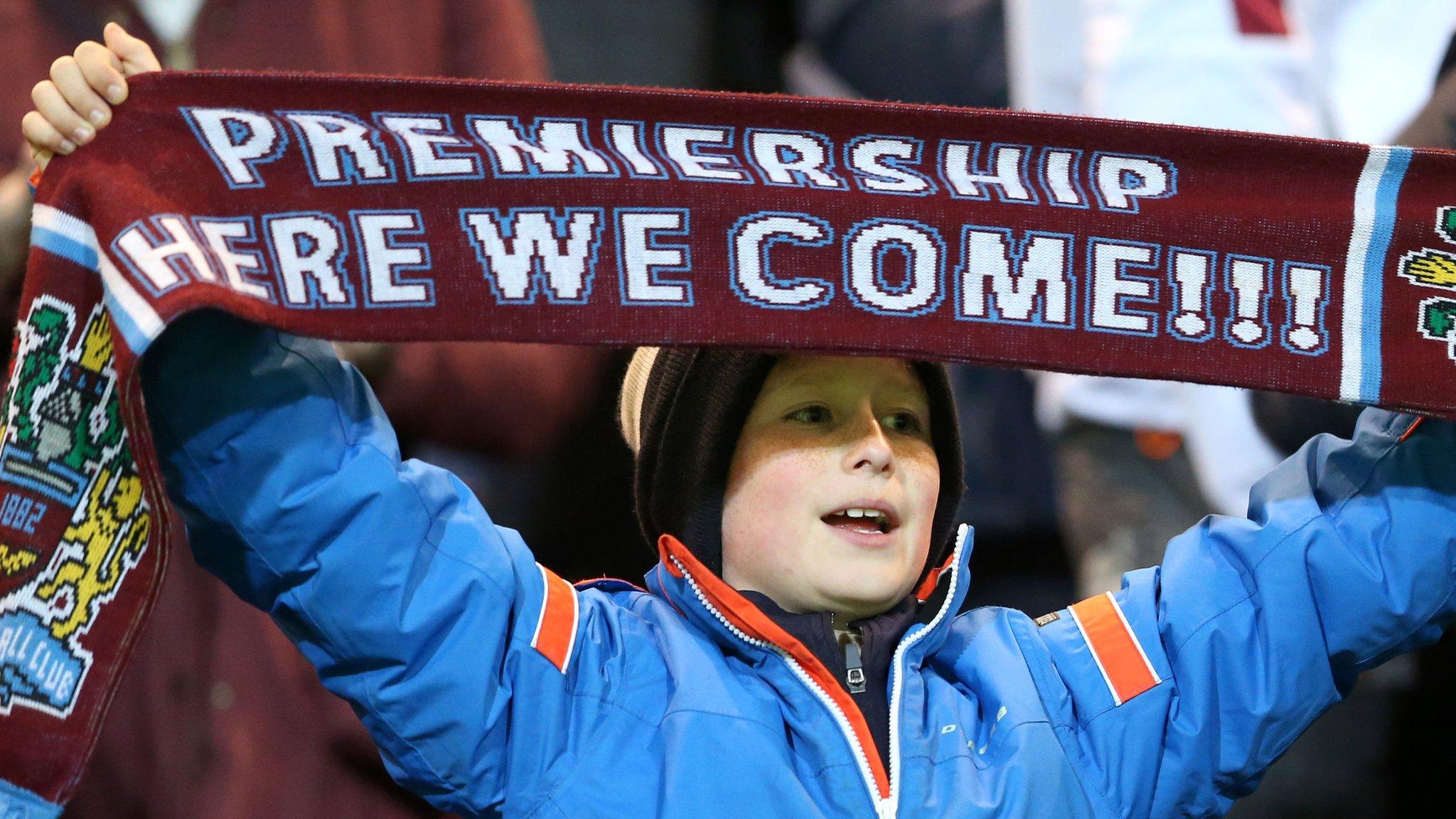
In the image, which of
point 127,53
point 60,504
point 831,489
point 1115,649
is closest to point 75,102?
point 127,53

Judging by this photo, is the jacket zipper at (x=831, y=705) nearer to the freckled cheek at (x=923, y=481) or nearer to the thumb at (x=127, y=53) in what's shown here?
the freckled cheek at (x=923, y=481)

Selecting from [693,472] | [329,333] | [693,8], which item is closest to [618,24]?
[693,8]

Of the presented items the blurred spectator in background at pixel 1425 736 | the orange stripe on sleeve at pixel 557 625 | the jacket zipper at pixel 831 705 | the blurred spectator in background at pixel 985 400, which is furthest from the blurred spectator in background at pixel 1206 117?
the orange stripe on sleeve at pixel 557 625

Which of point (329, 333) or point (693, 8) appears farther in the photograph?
point (693, 8)

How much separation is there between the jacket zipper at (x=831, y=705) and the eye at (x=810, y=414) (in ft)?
0.48

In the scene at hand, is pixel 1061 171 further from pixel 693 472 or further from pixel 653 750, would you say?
pixel 653 750

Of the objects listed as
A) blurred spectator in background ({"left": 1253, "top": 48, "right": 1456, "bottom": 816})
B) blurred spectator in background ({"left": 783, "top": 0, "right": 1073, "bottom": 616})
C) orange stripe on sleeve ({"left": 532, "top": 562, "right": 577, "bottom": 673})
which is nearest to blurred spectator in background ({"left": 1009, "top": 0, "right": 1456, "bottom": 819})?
blurred spectator in background ({"left": 1253, "top": 48, "right": 1456, "bottom": 816})

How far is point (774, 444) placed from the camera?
1311mm

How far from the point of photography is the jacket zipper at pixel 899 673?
121cm

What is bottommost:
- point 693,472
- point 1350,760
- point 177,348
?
point 1350,760

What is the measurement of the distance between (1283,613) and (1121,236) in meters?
0.31

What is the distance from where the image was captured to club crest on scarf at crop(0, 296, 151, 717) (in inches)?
42.2

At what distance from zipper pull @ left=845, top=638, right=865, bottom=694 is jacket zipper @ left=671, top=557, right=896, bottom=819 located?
0.09 ft

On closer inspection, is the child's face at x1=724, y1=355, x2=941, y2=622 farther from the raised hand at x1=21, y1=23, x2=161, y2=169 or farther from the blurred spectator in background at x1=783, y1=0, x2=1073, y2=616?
the blurred spectator in background at x1=783, y1=0, x2=1073, y2=616
